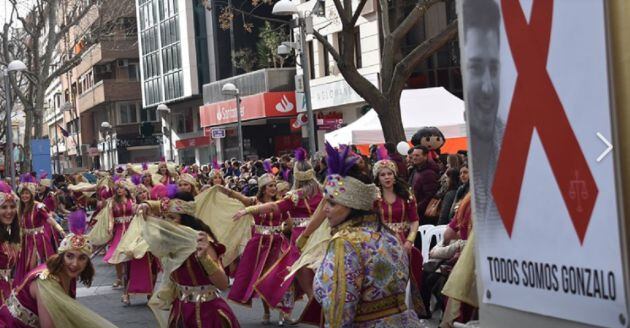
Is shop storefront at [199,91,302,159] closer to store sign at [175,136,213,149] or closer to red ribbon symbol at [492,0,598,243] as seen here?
store sign at [175,136,213,149]

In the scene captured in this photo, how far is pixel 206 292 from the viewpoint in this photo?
7781mm

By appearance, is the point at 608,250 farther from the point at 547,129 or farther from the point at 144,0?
the point at 144,0

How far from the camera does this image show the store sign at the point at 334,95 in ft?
125

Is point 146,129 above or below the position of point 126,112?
below

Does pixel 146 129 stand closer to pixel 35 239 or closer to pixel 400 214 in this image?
pixel 35 239

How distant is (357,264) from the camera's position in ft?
16.9

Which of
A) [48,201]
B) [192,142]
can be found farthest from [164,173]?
[192,142]

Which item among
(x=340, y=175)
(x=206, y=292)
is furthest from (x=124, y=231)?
(x=340, y=175)

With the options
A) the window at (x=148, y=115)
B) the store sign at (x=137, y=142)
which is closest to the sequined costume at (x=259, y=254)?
the window at (x=148, y=115)

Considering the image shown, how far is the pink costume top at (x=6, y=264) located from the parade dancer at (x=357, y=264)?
4.48m

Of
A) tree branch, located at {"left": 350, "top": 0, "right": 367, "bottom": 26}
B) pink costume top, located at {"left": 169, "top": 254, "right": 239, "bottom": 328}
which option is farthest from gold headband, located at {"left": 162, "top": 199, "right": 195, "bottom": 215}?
tree branch, located at {"left": 350, "top": 0, "right": 367, "bottom": 26}

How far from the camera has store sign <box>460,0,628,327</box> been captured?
2.53 metres

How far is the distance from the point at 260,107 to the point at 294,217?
3343cm

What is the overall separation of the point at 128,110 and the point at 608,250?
76.5 metres
